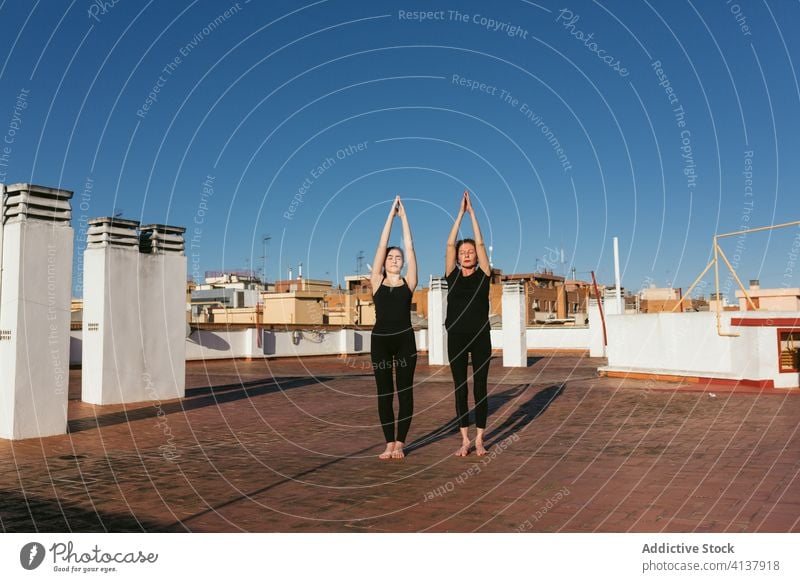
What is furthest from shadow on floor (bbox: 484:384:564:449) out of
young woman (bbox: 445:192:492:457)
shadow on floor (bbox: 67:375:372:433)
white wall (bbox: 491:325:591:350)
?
white wall (bbox: 491:325:591:350)

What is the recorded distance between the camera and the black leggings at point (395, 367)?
655 centimetres

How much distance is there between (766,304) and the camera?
20.8 meters

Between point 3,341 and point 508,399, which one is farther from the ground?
point 3,341

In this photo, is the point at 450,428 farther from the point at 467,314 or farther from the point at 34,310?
the point at 34,310

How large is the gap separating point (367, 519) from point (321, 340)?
30.5 metres

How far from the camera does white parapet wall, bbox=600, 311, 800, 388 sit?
15500 millimetres

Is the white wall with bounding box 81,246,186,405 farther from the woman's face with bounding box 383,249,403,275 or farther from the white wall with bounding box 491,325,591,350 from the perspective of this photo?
the white wall with bounding box 491,325,591,350

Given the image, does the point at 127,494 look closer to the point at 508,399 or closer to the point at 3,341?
the point at 3,341

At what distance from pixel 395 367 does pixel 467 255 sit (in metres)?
1.39

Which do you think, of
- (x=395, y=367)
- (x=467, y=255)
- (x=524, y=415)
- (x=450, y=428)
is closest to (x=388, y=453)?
(x=395, y=367)

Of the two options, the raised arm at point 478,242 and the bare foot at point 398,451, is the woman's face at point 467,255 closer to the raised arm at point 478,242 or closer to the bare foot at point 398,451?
the raised arm at point 478,242

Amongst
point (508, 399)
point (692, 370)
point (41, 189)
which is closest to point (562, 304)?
point (692, 370)

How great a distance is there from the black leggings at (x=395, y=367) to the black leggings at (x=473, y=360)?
1.39 feet

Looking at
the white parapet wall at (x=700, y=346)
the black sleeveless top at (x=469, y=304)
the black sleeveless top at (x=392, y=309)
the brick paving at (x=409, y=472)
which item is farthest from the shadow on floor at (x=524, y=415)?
the white parapet wall at (x=700, y=346)
